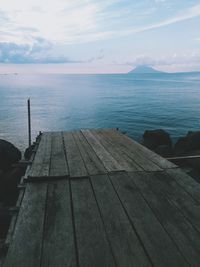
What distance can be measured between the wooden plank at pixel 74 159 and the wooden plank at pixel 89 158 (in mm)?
140

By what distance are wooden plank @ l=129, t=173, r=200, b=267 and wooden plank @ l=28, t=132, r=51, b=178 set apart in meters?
2.59

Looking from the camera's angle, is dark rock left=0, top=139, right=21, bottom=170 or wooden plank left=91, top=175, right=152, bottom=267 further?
dark rock left=0, top=139, right=21, bottom=170

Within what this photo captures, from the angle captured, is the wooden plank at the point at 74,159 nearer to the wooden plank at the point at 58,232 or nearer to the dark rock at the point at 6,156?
the wooden plank at the point at 58,232

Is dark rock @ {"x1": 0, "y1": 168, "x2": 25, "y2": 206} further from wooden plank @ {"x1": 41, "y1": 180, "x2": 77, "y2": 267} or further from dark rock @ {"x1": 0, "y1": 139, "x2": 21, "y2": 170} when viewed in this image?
wooden plank @ {"x1": 41, "y1": 180, "x2": 77, "y2": 267}

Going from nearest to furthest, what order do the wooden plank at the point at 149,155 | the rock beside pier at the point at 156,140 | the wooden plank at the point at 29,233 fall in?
1. the wooden plank at the point at 29,233
2. the wooden plank at the point at 149,155
3. the rock beside pier at the point at 156,140

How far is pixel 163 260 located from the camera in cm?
395

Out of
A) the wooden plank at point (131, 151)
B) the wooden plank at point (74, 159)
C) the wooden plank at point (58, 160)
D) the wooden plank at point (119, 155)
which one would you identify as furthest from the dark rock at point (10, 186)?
the wooden plank at point (131, 151)

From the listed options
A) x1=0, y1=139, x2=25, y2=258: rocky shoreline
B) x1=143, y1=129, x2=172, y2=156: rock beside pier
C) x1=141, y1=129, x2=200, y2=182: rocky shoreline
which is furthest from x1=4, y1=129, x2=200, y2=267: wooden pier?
x1=143, y1=129, x2=172, y2=156: rock beside pier

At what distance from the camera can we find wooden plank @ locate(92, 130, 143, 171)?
823 cm

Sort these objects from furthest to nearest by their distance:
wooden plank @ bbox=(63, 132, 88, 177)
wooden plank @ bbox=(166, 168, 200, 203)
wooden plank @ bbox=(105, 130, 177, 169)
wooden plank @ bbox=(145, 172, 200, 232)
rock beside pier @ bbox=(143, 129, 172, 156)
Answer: rock beside pier @ bbox=(143, 129, 172, 156), wooden plank @ bbox=(105, 130, 177, 169), wooden plank @ bbox=(63, 132, 88, 177), wooden plank @ bbox=(166, 168, 200, 203), wooden plank @ bbox=(145, 172, 200, 232)

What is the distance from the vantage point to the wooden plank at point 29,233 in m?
3.91

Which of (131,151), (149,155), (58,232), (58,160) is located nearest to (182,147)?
(131,151)

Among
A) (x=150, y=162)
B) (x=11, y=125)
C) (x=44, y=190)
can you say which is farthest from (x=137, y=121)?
(x=44, y=190)

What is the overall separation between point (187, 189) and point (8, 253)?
14.0ft
